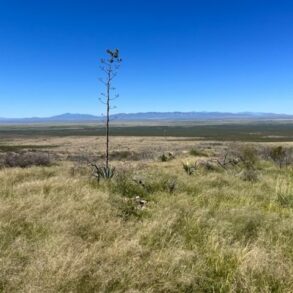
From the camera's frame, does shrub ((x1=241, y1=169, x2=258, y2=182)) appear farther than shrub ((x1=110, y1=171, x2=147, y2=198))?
Yes

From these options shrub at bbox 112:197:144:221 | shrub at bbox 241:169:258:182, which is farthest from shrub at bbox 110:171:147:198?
shrub at bbox 241:169:258:182

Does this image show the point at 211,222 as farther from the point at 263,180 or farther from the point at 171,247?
the point at 263,180

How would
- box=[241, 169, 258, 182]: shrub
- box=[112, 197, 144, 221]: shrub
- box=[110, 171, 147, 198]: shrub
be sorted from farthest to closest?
box=[241, 169, 258, 182]: shrub < box=[110, 171, 147, 198]: shrub < box=[112, 197, 144, 221]: shrub

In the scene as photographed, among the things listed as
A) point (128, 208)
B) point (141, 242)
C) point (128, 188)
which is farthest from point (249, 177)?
point (141, 242)

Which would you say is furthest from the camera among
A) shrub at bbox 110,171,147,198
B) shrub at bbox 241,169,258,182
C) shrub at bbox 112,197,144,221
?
shrub at bbox 241,169,258,182

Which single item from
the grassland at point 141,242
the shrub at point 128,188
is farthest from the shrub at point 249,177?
the shrub at point 128,188

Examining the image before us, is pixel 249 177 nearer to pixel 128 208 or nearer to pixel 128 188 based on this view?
pixel 128 188

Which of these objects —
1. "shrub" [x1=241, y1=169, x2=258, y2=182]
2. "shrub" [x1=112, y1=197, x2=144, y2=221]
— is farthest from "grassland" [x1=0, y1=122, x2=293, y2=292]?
"shrub" [x1=241, y1=169, x2=258, y2=182]

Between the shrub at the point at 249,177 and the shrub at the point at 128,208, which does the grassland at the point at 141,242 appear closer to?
the shrub at the point at 128,208

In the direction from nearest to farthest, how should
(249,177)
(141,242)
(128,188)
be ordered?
1. (141,242)
2. (128,188)
3. (249,177)

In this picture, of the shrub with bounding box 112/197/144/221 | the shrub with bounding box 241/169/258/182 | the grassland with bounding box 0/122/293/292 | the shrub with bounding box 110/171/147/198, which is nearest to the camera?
the grassland with bounding box 0/122/293/292

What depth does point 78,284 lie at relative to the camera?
3.58m

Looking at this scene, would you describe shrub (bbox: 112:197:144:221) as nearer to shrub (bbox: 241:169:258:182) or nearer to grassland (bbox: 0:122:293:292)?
grassland (bbox: 0:122:293:292)

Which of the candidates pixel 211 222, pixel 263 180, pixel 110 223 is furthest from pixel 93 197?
pixel 263 180
